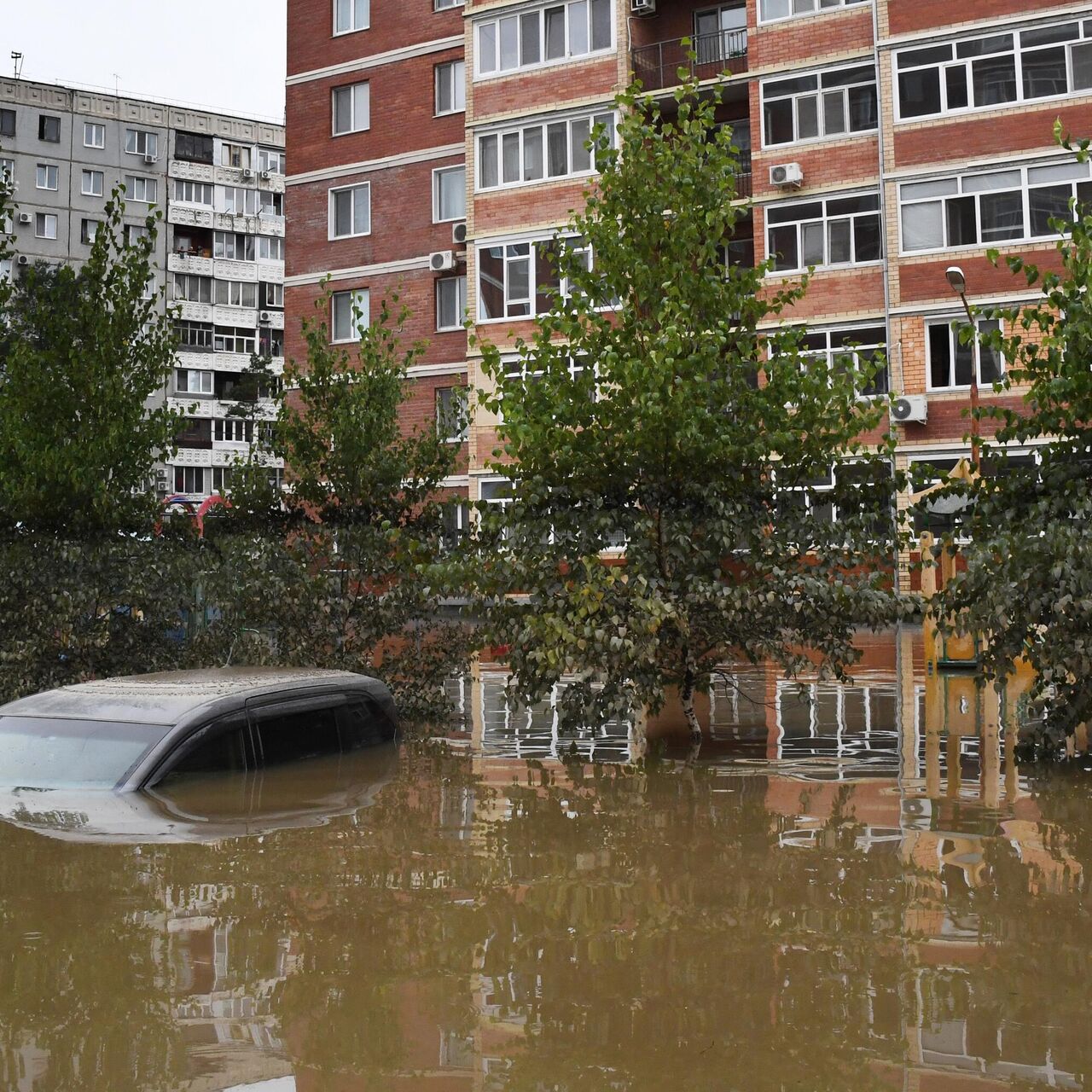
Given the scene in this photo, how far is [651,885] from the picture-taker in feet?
24.6

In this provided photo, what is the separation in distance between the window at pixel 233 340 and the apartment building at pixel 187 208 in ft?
0.14

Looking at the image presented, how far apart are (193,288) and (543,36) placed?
3986cm

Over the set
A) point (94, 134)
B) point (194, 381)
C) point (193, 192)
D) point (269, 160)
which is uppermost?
point (94, 134)

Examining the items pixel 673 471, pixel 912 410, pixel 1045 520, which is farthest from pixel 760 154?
pixel 1045 520

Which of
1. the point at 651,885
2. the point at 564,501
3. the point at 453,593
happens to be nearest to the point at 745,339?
the point at 564,501

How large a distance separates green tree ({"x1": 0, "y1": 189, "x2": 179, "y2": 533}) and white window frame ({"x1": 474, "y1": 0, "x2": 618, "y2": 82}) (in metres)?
20.0

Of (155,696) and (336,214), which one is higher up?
(336,214)

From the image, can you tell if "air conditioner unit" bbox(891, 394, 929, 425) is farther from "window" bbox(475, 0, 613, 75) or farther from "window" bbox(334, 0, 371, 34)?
"window" bbox(334, 0, 371, 34)

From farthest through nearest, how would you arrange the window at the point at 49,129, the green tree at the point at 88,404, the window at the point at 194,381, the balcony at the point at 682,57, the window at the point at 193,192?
1. the window at the point at 193,192
2. the window at the point at 194,381
3. the window at the point at 49,129
4. the balcony at the point at 682,57
5. the green tree at the point at 88,404

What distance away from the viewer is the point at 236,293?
71.5 m

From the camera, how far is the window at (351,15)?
39.7m

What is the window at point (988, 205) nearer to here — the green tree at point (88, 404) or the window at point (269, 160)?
the green tree at point (88, 404)

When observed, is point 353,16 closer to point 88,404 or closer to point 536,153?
point 536,153

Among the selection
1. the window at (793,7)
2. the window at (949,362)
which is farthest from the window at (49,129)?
the window at (949,362)
